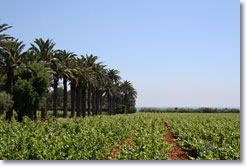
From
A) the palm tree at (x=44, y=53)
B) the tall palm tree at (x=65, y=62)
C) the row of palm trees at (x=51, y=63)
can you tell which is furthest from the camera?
the tall palm tree at (x=65, y=62)

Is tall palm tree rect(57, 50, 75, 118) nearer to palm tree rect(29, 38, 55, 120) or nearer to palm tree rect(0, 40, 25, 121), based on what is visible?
palm tree rect(29, 38, 55, 120)

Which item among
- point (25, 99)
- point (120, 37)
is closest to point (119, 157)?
point (120, 37)

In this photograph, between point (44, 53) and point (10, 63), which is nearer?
point (10, 63)

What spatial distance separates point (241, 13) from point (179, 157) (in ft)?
17.4

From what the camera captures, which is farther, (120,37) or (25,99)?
(25,99)

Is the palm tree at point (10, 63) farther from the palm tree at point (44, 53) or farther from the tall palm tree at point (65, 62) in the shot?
the tall palm tree at point (65, 62)

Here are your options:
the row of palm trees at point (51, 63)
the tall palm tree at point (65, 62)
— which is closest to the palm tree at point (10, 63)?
the row of palm trees at point (51, 63)

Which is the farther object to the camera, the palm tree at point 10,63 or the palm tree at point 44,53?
the palm tree at point 44,53

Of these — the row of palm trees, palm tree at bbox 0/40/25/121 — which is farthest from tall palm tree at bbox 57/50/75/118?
palm tree at bbox 0/40/25/121

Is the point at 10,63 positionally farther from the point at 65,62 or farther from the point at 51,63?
the point at 65,62

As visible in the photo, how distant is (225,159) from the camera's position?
7188mm

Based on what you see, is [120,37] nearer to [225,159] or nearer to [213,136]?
[225,159]

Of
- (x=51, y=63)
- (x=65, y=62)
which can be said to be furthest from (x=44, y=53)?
(x=65, y=62)

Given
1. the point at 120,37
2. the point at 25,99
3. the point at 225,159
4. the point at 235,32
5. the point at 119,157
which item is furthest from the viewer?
the point at 25,99
